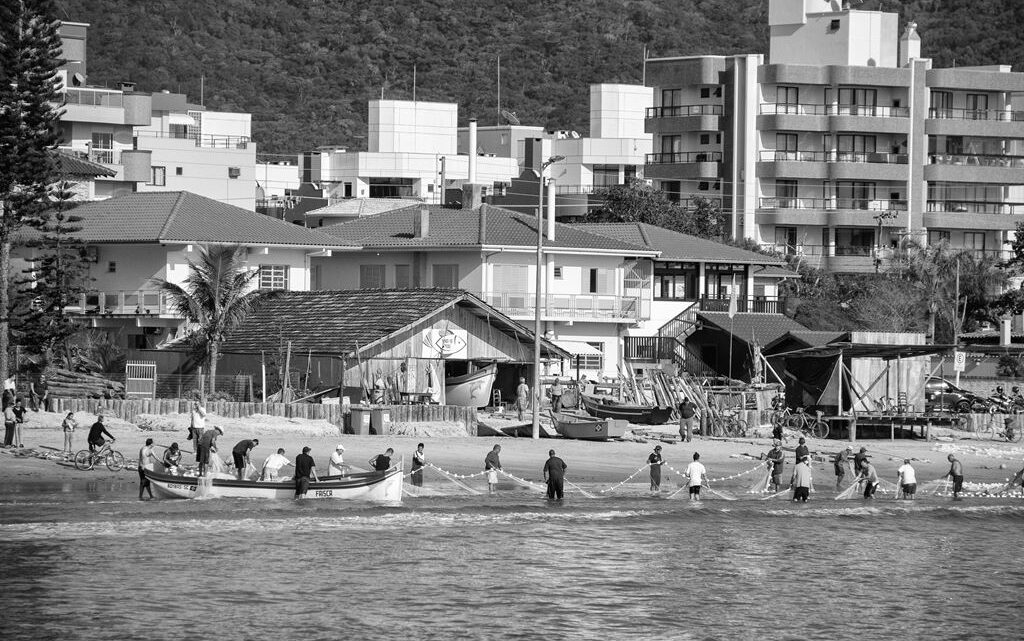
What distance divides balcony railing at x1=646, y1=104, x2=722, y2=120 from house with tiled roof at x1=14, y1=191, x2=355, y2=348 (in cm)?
4189

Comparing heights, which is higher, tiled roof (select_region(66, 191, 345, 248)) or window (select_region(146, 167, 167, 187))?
window (select_region(146, 167, 167, 187))

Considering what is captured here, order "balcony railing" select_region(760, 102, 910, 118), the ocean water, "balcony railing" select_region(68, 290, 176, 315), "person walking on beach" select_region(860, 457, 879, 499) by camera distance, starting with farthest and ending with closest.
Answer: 1. "balcony railing" select_region(760, 102, 910, 118)
2. "balcony railing" select_region(68, 290, 176, 315)
3. "person walking on beach" select_region(860, 457, 879, 499)
4. the ocean water

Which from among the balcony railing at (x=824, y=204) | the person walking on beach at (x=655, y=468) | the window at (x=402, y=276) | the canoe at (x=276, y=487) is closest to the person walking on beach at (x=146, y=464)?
the canoe at (x=276, y=487)

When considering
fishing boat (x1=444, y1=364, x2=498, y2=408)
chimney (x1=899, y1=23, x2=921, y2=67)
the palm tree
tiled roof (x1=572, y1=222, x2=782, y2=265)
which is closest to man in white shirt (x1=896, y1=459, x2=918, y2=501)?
fishing boat (x1=444, y1=364, x2=498, y2=408)

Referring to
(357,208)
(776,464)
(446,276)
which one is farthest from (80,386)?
(357,208)

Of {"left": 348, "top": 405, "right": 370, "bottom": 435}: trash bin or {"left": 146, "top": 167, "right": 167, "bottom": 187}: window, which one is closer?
{"left": 348, "top": 405, "right": 370, "bottom": 435}: trash bin

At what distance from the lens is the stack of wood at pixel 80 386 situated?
50438mm

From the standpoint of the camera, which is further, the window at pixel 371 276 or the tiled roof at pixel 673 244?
the tiled roof at pixel 673 244

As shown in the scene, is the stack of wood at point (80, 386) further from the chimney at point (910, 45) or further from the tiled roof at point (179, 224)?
the chimney at point (910, 45)

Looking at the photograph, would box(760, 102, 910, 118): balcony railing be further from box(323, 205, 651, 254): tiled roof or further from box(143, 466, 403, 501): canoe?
box(143, 466, 403, 501): canoe

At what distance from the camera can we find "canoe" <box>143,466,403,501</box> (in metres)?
37.0

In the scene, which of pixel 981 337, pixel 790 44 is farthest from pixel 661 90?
pixel 981 337

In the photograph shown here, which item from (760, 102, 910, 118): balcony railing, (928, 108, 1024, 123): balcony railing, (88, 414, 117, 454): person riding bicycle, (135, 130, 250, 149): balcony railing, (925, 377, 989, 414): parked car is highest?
(928, 108, 1024, 123): balcony railing

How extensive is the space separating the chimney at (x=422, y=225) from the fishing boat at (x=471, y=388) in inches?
424
